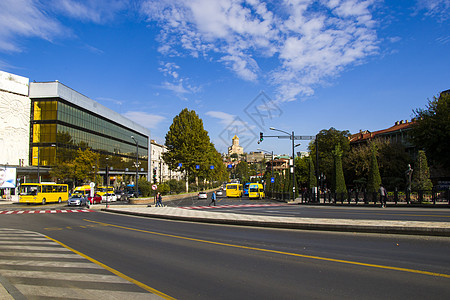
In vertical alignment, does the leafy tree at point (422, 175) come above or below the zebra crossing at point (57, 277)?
above

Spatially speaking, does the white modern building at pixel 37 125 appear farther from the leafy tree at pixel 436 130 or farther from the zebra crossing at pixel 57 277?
the zebra crossing at pixel 57 277

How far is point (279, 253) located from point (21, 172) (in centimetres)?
6671

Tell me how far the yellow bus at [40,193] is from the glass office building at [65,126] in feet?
31.2

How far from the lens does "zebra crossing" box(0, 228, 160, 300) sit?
5.81 meters

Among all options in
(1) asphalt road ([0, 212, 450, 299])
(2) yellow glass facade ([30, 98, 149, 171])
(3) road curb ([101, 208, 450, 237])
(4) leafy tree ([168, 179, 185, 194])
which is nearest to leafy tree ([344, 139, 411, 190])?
(4) leafy tree ([168, 179, 185, 194])

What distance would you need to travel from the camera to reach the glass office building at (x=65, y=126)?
62.6 metres

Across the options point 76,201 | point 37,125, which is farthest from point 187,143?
point 37,125

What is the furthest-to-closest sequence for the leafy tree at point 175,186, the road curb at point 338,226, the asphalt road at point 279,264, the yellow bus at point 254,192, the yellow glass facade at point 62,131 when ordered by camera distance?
the yellow glass facade at point 62,131, the leafy tree at point 175,186, the yellow bus at point 254,192, the road curb at point 338,226, the asphalt road at point 279,264

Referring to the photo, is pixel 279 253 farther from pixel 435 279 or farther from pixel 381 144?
pixel 381 144

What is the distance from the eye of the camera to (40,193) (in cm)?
4169

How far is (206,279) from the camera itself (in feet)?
21.7

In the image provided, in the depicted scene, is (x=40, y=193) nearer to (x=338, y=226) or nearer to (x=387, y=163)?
(x=338, y=226)

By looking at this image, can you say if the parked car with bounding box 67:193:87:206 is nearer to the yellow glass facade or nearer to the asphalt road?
the yellow glass facade

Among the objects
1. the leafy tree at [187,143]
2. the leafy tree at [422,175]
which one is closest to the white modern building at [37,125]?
the leafy tree at [187,143]
